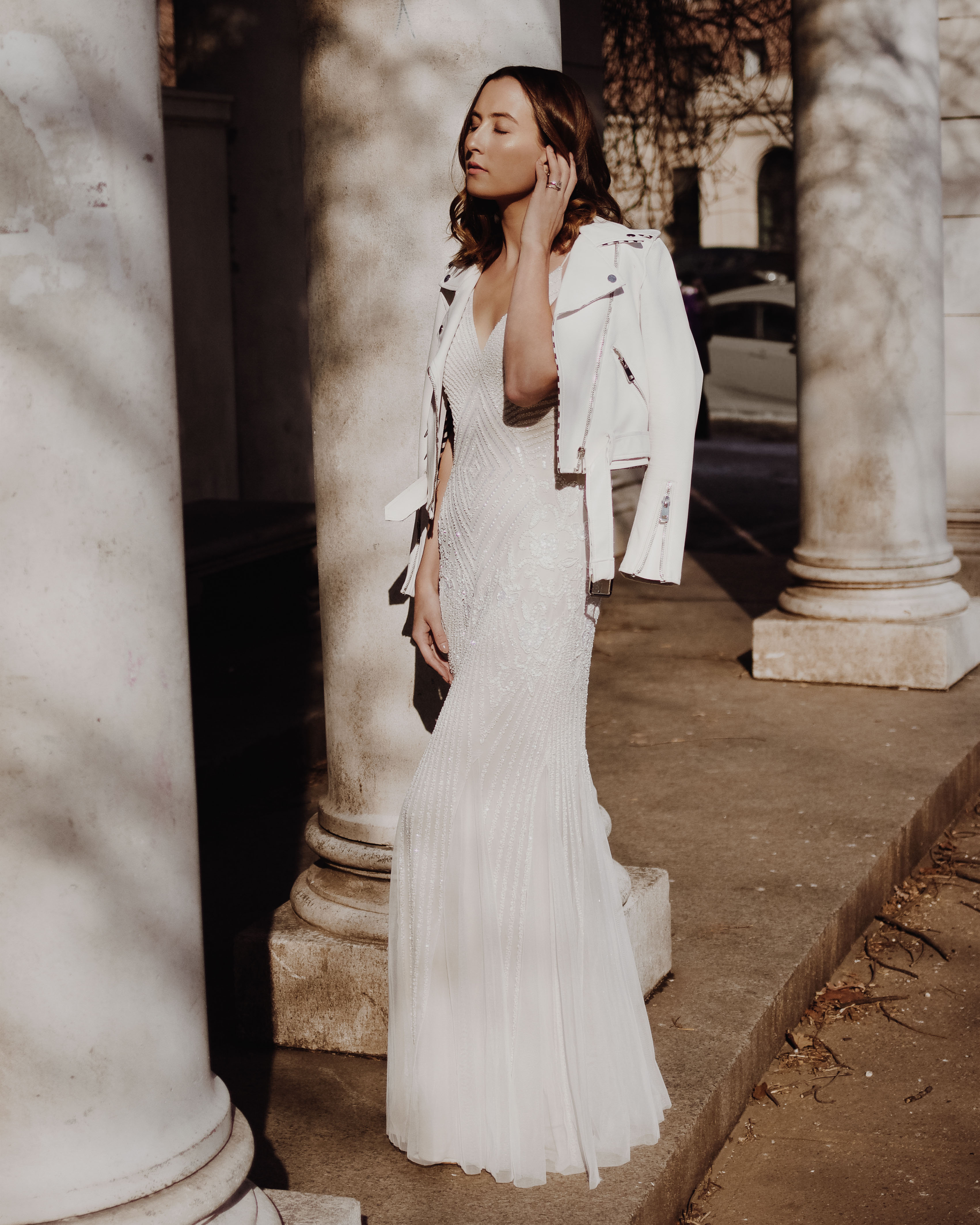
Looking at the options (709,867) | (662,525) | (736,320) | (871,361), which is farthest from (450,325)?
(736,320)

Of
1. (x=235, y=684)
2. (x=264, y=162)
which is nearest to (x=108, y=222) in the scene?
(x=235, y=684)

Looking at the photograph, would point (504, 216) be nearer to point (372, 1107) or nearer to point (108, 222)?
point (108, 222)

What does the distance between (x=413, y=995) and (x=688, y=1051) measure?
76 centimetres

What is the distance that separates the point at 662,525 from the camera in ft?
9.03

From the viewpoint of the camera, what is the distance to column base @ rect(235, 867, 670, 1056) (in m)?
3.33

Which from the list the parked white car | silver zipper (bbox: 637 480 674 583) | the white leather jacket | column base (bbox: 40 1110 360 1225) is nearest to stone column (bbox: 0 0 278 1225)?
column base (bbox: 40 1110 360 1225)

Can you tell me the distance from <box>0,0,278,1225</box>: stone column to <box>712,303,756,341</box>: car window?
1752 cm

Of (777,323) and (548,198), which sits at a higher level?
(777,323)

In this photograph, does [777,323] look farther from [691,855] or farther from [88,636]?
[88,636]

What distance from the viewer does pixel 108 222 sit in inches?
75.2

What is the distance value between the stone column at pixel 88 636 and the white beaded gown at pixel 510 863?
0.79m

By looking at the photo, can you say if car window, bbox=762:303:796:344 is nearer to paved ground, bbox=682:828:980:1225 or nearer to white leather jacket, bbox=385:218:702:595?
paved ground, bbox=682:828:980:1225

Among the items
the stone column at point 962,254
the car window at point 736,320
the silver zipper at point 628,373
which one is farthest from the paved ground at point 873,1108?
the car window at point 736,320

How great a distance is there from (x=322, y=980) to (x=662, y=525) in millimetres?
1318
